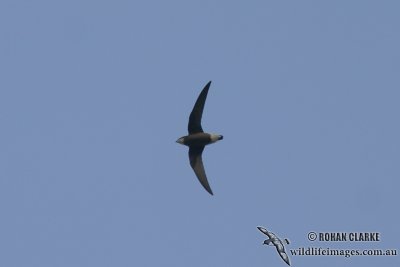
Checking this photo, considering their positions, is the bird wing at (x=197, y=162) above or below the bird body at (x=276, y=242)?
above

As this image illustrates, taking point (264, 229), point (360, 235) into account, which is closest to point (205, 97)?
point (264, 229)

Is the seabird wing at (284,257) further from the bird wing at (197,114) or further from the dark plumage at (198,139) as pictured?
the bird wing at (197,114)

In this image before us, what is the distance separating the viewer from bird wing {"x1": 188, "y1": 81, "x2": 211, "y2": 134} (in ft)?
75.4

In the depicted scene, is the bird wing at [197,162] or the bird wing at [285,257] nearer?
the bird wing at [285,257]

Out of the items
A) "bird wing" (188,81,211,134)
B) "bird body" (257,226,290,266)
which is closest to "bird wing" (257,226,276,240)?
"bird body" (257,226,290,266)

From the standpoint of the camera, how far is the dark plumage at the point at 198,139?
2312 centimetres

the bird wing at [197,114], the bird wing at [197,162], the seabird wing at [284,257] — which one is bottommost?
the seabird wing at [284,257]

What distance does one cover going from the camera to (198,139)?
2348 cm

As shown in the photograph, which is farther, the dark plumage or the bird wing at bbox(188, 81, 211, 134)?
the dark plumage

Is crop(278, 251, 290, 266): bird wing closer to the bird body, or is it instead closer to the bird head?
the bird body

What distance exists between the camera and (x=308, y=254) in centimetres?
2256


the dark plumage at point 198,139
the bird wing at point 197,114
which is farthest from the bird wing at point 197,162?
the bird wing at point 197,114

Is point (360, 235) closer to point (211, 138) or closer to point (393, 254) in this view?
point (393, 254)

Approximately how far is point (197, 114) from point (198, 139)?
0.91 m
